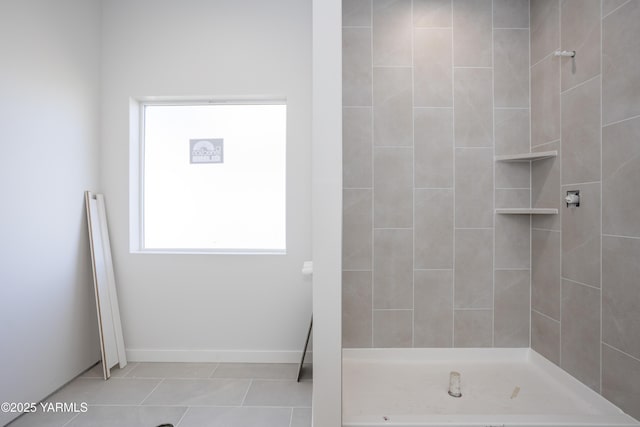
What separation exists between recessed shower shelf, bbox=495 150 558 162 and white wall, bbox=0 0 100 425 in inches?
115

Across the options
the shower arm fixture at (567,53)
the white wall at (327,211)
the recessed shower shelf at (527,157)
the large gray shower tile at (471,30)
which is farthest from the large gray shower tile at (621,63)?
the white wall at (327,211)

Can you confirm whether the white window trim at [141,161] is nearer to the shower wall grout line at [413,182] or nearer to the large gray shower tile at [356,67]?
the large gray shower tile at [356,67]

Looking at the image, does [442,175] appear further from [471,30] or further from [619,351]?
[619,351]

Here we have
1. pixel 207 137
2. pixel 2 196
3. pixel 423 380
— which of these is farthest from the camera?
pixel 207 137

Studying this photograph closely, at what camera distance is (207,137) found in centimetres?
255

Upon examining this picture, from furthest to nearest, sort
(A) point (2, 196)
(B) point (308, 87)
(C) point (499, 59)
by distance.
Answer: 1. (B) point (308, 87)
2. (C) point (499, 59)
3. (A) point (2, 196)

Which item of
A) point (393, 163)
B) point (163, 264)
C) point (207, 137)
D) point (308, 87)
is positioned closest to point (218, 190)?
point (207, 137)

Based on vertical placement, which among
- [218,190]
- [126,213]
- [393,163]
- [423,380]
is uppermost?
[393,163]

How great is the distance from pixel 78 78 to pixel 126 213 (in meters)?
1.01

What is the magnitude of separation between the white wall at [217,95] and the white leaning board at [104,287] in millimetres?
74

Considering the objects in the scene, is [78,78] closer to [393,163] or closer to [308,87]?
[308,87]

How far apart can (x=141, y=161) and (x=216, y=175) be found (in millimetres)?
631

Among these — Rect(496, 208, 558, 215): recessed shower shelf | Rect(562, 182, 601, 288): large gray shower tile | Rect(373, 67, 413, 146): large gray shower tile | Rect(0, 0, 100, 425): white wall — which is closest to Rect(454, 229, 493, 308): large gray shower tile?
Rect(496, 208, 558, 215): recessed shower shelf

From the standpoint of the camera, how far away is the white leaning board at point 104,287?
7.32 feet
